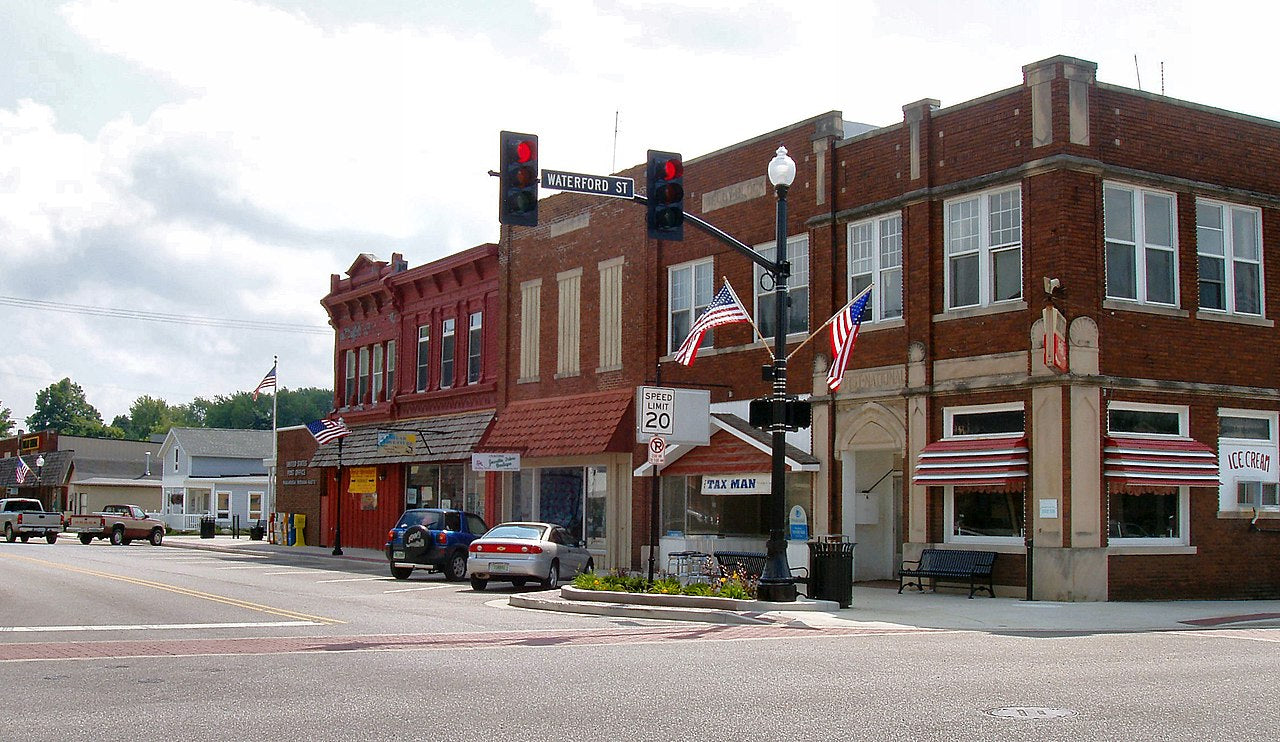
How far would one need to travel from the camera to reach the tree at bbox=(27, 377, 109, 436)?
16925 cm

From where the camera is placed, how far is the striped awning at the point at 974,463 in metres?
22.6

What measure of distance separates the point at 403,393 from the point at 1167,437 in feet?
89.2

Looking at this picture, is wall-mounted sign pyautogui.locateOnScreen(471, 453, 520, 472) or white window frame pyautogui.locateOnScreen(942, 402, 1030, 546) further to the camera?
wall-mounted sign pyautogui.locateOnScreen(471, 453, 520, 472)

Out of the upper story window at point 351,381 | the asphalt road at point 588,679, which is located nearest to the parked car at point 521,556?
the asphalt road at point 588,679

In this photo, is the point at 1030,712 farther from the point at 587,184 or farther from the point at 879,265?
the point at 879,265

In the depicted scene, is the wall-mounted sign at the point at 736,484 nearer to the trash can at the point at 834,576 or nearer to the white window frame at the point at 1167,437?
the trash can at the point at 834,576

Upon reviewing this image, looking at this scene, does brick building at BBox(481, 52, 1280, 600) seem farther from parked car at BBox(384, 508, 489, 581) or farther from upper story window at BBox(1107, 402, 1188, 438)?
parked car at BBox(384, 508, 489, 581)

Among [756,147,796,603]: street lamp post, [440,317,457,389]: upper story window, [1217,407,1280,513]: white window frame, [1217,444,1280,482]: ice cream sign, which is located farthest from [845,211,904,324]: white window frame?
[440,317,457,389]: upper story window

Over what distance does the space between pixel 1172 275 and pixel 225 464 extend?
67855 millimetres

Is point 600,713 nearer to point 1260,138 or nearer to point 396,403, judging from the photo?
point 1260,138

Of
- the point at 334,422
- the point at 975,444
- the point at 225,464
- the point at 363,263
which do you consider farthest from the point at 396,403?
the point at 225,464

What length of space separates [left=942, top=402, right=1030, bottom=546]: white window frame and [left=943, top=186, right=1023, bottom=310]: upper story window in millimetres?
1848

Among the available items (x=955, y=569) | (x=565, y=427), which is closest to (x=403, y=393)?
(x=565, y=427)

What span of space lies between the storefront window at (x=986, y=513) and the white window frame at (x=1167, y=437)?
1.56 meters
